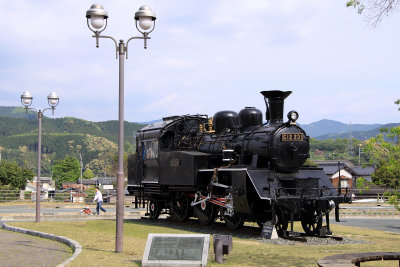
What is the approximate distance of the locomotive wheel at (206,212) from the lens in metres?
18.9

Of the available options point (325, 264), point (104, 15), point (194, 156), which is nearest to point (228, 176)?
point (194, 156)

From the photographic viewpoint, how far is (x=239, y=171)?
1638cm

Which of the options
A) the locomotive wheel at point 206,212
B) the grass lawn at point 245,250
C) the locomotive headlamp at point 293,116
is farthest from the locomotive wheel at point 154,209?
the locomotive headlamp at point 293,116

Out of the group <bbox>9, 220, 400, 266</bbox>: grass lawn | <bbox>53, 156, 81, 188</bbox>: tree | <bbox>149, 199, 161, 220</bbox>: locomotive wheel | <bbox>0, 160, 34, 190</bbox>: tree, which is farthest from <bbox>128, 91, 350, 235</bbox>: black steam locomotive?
<bbox>53, 156, 81, 188</bbox>: tree

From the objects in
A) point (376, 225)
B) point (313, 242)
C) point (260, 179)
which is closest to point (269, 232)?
point (313, 242)

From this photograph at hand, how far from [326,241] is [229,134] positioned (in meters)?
5.85

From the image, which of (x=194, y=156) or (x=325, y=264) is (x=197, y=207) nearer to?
(x=194, y=156)

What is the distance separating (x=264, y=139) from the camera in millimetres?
16812

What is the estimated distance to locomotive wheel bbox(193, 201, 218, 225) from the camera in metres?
18.9

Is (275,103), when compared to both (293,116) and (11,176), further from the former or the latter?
(11,176)

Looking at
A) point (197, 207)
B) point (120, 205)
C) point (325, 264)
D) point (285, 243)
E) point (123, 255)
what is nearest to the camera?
point (325, 264)

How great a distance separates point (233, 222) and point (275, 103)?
420 centimetres

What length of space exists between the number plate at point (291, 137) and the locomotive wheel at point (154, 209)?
8.28 m

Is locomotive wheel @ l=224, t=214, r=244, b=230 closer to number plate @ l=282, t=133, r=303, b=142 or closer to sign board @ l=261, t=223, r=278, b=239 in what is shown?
sign board @ l=261, t=223, r=278, b=239
